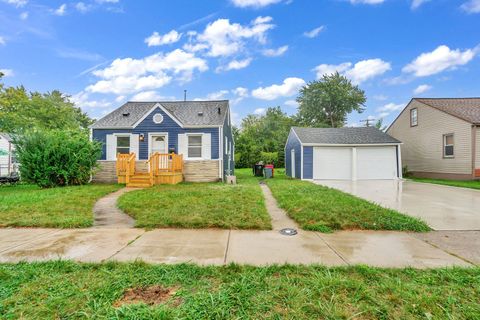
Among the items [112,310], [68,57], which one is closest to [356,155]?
[112,310]

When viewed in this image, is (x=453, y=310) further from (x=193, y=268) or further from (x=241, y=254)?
(x=193, y=268)

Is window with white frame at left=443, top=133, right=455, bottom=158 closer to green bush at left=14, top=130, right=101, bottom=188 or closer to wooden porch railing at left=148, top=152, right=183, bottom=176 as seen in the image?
wooden porch railing at left=148, top=152, right=183, bottom=176

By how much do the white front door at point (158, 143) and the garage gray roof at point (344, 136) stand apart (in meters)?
8.38

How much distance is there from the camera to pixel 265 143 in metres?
28.8

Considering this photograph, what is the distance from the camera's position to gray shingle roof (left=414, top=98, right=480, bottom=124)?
13.3 metres

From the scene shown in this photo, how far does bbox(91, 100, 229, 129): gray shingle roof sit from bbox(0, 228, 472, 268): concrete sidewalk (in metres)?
9.11

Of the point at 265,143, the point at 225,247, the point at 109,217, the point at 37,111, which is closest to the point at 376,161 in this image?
the point at 225,247

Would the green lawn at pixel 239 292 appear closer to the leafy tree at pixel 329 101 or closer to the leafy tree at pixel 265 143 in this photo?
Result: the leafy tree at pixel 265 143

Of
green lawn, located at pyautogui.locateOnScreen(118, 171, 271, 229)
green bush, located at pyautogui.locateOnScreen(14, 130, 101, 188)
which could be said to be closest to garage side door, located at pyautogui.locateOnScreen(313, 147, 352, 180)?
green lawn, located at pyautogui.locateOnScreen(118, 171, 271, 229)

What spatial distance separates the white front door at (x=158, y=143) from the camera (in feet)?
40.7

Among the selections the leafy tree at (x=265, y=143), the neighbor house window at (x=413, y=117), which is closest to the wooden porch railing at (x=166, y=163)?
the leafy tree at (x=265, y=143)

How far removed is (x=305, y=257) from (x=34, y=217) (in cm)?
557

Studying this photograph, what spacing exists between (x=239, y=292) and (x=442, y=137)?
1798 centimetres

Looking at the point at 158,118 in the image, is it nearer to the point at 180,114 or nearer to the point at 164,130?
the point at 164,130
